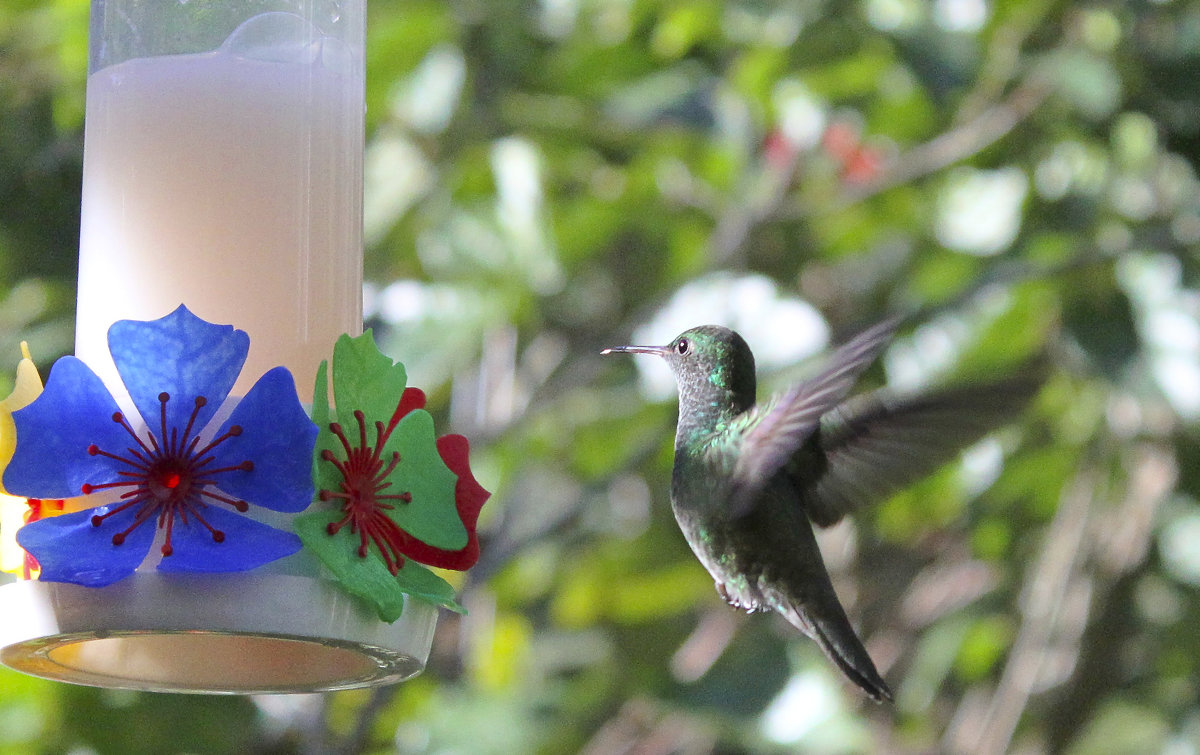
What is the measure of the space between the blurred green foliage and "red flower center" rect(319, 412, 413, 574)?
2083mm

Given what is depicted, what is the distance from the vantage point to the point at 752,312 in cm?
433

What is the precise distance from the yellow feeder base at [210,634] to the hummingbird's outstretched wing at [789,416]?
1.74ft

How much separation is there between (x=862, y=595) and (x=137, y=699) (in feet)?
7.16

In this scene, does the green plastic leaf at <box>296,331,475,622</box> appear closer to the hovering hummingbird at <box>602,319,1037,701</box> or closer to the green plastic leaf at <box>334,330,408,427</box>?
the green plastic leaf at <box>334,330,408,427</box>

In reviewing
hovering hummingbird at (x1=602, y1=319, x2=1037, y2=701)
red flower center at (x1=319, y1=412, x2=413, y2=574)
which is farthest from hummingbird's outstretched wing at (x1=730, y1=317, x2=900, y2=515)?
red flower center at (x1=319, y1=412, x2=413, y2=574)

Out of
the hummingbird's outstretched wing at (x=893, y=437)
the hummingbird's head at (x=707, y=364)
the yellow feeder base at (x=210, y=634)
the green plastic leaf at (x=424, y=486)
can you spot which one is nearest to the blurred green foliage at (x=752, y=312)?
the hummingbird's outstretched wing at (x=893, y=437)

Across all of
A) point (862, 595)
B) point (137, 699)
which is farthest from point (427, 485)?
point (862, 595)

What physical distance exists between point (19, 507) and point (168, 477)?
0.87 ft

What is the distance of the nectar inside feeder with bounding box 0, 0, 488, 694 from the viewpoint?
4.83 feet

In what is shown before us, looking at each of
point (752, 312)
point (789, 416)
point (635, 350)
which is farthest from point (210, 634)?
point (752, 312)

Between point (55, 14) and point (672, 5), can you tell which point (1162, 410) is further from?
point (55, 14)

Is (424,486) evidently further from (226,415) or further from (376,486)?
(226,415)

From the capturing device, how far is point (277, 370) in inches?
59.7

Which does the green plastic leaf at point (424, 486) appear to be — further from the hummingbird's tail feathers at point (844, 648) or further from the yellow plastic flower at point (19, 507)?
the hummingbird's tail feathers at point (844, 648)
